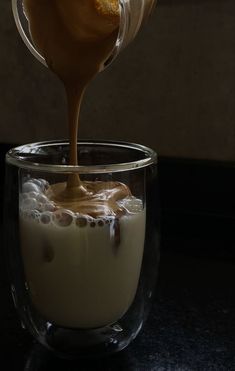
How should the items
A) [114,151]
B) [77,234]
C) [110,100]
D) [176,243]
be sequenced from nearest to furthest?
[77,234]
[114,151]
[176,243]
[110,100]

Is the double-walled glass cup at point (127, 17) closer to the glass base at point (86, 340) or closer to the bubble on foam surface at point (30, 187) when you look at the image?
the bubble on foam surface at point (30, 187)

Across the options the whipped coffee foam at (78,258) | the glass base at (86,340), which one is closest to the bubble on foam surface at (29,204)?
the whipped coffee foam at (78,258)

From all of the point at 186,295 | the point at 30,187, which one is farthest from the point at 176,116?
the point at 30,187

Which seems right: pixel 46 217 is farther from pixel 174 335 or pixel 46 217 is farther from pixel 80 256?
pixel 174 335

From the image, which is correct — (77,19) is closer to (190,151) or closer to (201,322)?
(201,322)

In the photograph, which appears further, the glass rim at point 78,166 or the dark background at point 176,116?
the dark background at point 176,116

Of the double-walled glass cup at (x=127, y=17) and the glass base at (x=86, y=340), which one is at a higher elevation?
the double-walled glass cup at (x=127, y=17)

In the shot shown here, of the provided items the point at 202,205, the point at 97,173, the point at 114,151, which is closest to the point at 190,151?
the point at 202,205
